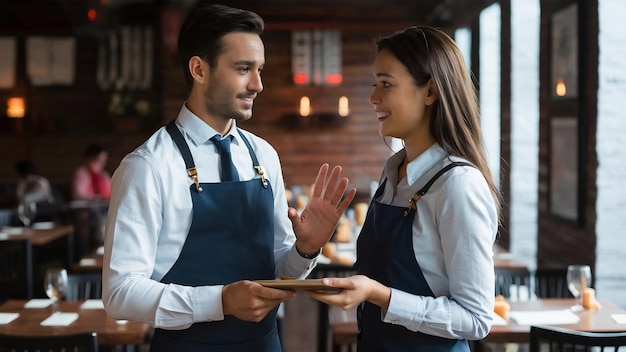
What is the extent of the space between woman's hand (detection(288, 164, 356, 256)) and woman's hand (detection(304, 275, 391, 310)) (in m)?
0.38

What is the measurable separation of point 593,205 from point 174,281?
11.2 ft

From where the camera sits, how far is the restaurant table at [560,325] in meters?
3.44

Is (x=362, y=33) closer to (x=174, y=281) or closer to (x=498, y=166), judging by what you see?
(x=498, y=166)

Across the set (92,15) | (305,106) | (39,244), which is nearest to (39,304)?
(39,244)

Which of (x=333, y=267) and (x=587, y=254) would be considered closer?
(x=333, y=267)

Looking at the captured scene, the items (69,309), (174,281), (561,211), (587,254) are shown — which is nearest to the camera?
(174,281)

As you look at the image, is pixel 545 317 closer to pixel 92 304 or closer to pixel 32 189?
pixel 92 304

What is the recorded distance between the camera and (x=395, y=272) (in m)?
2.06

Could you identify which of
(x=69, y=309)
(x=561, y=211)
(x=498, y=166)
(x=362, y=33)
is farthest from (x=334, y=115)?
(x=69, y=309)

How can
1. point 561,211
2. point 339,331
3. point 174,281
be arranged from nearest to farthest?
1. point 174,281
2. point 339,331
3. point 561,211

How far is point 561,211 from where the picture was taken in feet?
18.2

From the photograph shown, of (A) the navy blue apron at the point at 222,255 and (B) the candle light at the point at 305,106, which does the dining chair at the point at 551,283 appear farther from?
(B) the candle light at the point at 305,106

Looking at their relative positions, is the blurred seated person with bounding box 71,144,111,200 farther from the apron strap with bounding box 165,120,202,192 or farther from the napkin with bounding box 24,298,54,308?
the apron strap with bounding box 165,120,202,192

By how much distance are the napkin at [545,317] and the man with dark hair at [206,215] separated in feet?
5.26
